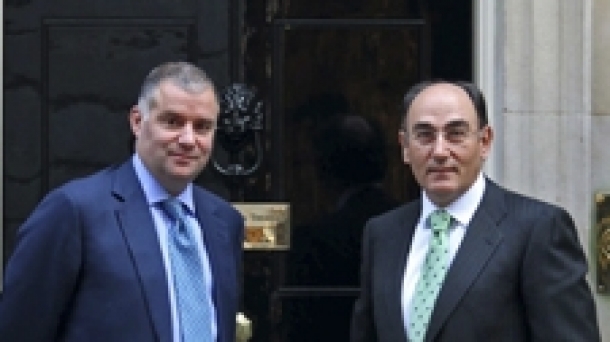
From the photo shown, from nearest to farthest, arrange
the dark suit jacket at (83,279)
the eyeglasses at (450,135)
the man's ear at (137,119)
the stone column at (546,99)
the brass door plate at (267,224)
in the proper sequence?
the dark suit jacket at (83,279) → the man's ear at (137,119) → the eyeglasses at (450,135) → the stone column at (546,99) → the brass door plate at (267,224)

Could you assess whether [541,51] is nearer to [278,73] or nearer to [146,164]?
[278,73]

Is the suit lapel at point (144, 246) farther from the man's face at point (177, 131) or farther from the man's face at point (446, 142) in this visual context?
the man's face at point (446, 142)

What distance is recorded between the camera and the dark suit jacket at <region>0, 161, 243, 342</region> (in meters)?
3.59

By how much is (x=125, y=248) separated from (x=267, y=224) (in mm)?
2161

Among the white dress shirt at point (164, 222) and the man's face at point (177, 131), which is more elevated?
the man's face at point (177, 131)

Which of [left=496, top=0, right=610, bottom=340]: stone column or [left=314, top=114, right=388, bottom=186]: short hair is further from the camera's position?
[left=314, top=114, right=388, bottom=186]: short hair

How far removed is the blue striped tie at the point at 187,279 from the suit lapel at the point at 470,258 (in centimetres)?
63

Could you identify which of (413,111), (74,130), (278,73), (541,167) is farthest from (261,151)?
(413,111)

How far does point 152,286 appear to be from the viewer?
143 inches

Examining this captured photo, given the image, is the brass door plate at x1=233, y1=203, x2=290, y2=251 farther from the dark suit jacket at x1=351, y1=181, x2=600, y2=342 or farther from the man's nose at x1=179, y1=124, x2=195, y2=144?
the man's nose at x1=179, y1=124, x2=195, y2=144

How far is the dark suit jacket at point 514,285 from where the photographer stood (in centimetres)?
374

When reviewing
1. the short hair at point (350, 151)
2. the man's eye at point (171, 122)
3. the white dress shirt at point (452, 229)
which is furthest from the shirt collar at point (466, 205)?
the short hair at point (350, 151)

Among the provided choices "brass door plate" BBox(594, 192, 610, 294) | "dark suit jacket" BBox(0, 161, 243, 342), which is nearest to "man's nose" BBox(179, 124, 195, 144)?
"dark suit jacket" BBox(0, 161, 243, 342)

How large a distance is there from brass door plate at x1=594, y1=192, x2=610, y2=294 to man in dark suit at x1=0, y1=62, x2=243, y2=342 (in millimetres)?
2201
